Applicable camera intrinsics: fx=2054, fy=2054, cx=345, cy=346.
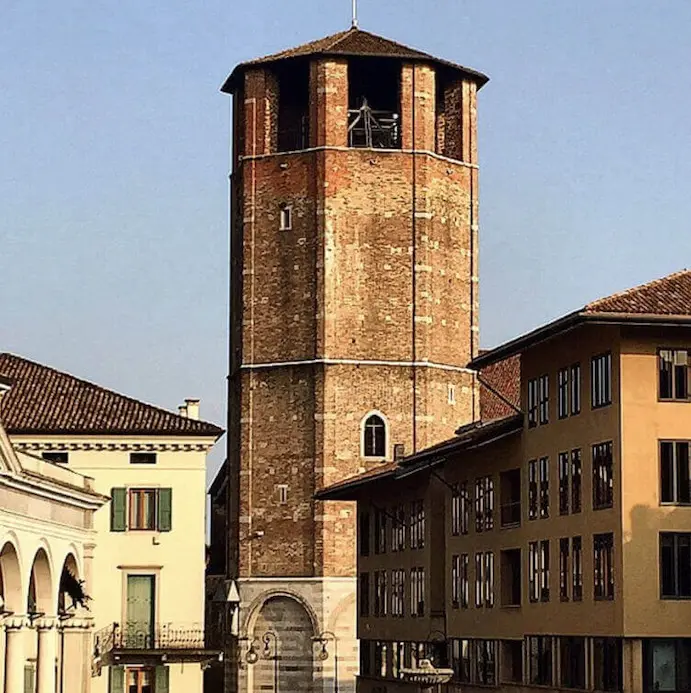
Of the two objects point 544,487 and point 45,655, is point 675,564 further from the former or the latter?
point 45,655

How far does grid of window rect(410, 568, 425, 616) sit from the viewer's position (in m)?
57.4

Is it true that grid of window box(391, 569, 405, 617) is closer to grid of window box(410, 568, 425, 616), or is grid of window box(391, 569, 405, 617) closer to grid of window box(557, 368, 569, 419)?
grid of window box(410, 568, 425, 616)

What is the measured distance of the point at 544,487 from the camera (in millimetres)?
45438

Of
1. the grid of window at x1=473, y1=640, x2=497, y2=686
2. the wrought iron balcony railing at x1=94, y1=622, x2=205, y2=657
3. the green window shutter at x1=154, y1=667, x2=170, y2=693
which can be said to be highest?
the wrought iron balcony railing at x1=94, y1=622, x2=205, y2=657

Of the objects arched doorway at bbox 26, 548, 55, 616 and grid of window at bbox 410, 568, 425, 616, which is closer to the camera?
arched doorway at bbox 26, 548, 55, 616

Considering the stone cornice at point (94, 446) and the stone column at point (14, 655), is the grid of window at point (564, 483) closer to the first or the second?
the stone column at point (14, 655)

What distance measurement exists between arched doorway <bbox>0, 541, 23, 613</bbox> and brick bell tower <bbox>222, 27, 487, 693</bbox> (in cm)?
2847

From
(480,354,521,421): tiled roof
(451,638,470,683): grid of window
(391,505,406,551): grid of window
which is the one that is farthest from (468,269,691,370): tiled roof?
(480,354,521,421): tiled roof

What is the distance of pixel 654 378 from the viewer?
40.8m

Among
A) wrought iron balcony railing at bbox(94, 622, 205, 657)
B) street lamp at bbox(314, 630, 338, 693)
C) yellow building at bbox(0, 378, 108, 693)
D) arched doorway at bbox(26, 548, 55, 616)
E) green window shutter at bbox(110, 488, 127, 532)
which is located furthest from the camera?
street lamp at bbox(314, 630, 338, 693)

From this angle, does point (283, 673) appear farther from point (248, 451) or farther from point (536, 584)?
point (536, 584)

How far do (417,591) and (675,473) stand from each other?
1860 centimetres

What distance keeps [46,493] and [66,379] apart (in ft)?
65.1

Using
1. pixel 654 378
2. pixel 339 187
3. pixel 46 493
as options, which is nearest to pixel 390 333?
pixel 339 187
